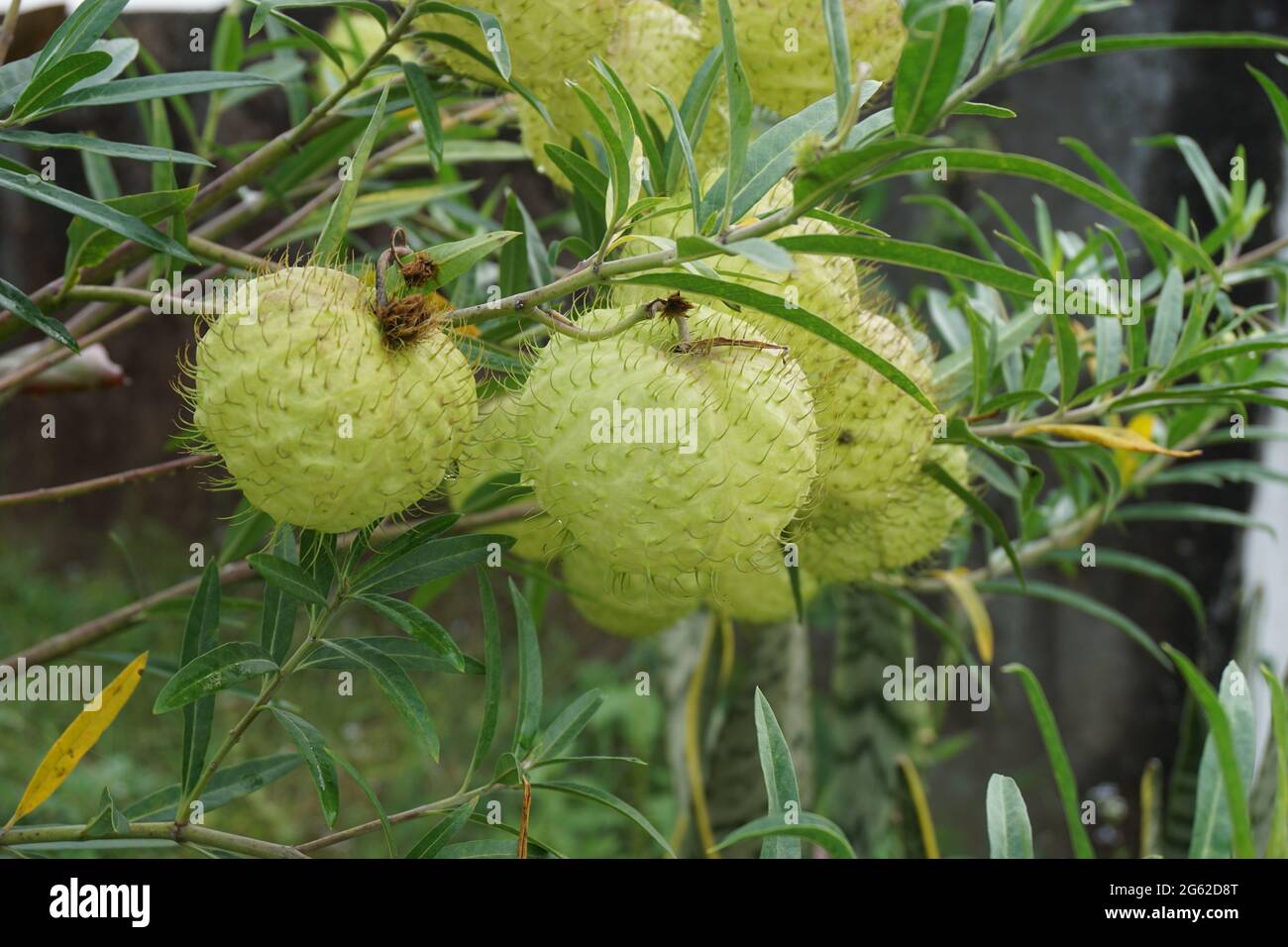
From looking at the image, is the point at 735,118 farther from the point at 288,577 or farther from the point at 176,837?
the point at 176,837

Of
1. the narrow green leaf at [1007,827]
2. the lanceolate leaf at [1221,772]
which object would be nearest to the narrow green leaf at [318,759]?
the narrow green leaf at [1007,827]

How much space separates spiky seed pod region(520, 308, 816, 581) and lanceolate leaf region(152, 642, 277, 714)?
184mm

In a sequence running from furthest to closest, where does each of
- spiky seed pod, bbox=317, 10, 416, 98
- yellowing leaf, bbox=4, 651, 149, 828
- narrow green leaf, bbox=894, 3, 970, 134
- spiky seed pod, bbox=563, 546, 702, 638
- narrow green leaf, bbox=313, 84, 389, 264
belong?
spiky seed pod, bbox=317, 10, 416, 98 < spiky seed pod, bbox=563, 546, 702, 638 < yellowing leaf, bbox=4, 651, 149, 828 < narrow green leaf, bbox=313, 84, 389, 264 < narrow green leaf, bbox=894, 3, 970, 134

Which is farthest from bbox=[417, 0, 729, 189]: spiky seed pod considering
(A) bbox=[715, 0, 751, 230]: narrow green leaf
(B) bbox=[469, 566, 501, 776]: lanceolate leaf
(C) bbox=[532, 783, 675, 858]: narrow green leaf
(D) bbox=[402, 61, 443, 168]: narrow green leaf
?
(C) bbox=[532, 783, 675, 858]: narrow green leaf

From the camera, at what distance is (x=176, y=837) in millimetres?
575

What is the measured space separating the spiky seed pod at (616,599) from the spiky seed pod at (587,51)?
0.26 m

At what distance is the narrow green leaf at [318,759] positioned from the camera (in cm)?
57

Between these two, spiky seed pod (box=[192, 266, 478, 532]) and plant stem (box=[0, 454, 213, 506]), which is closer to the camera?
spiky seed pod (box=[192, 266, 478, 532])

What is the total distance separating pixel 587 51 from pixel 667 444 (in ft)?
0.87

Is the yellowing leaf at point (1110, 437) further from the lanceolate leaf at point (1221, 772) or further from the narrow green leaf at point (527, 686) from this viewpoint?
the narrow green leaf at point (527, 686)

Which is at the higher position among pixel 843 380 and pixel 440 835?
pixel 843 380

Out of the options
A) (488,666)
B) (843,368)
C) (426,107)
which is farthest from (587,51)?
(488,666)

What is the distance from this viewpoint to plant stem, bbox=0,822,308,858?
562 mm

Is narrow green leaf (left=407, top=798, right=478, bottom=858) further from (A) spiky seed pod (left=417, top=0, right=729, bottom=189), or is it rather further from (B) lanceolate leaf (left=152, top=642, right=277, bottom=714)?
(A) spiky seed pod (left=417, top=0, right=729, bottom=189)
